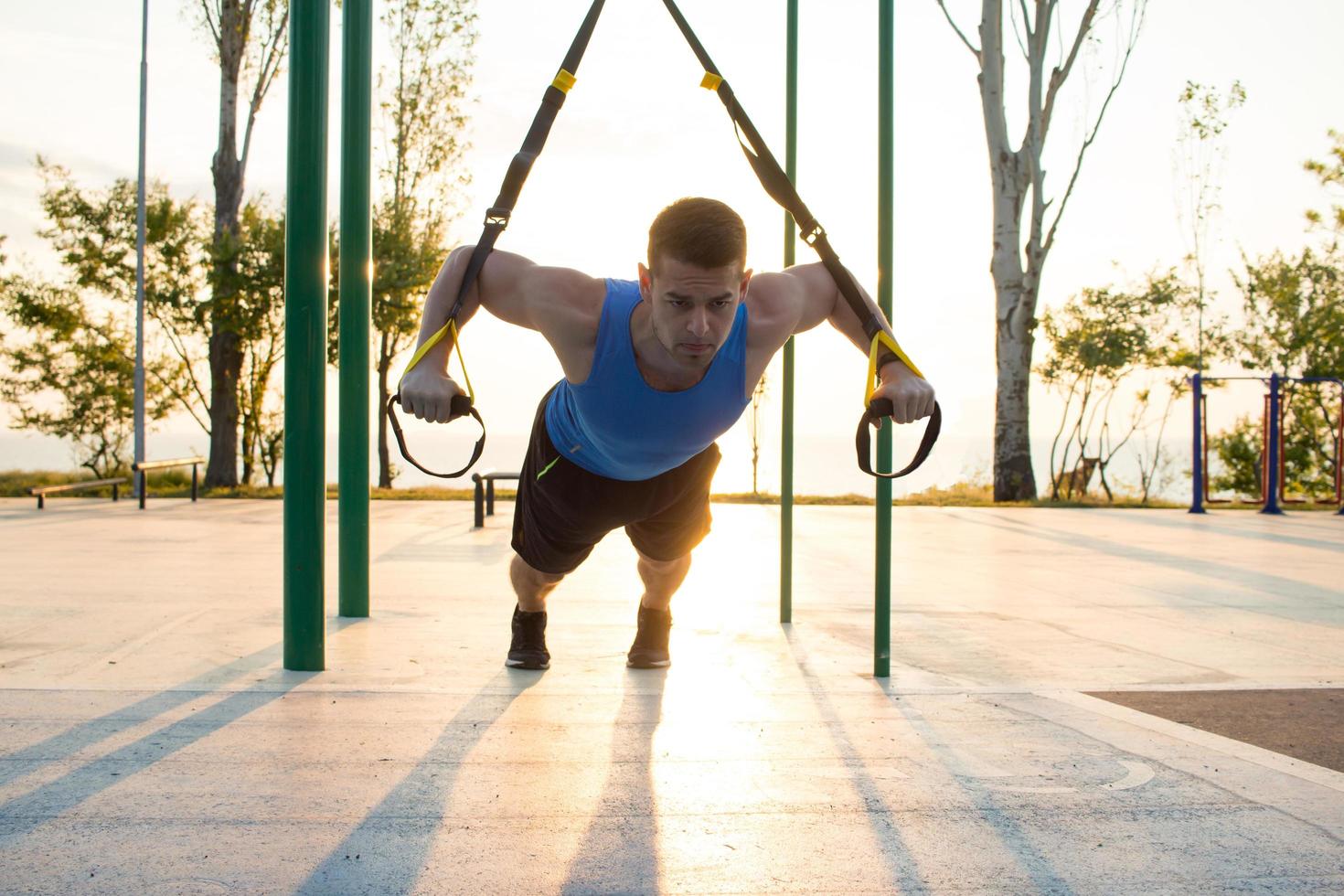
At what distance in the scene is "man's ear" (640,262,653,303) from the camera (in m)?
2.47

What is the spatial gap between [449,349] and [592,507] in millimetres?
787

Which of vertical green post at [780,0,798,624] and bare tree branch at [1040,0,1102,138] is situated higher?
bare tree branch at [1040,0,1102,138]

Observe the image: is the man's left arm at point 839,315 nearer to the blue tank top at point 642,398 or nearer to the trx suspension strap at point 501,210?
the blue tank top at point 642,398

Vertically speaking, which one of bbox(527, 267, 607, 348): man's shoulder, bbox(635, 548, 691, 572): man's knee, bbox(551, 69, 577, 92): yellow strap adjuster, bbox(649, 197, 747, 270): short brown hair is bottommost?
bbox(635, 548, 691, 572): man's knee

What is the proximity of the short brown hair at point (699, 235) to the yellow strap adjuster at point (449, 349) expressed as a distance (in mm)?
439

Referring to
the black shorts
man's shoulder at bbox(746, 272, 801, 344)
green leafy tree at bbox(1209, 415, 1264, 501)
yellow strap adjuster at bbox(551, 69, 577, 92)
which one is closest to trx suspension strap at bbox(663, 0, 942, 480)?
man's shoulder at bbox(746, 272, 801, 344)

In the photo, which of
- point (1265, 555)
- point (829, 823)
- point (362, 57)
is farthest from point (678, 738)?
point (1265, 555)

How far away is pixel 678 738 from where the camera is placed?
Result: 8.42 ft

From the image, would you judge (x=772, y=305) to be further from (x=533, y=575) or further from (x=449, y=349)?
(x=533, y=575)

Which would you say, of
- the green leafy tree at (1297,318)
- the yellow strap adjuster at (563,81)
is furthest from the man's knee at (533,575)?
the green leafy tree at (1297,318)

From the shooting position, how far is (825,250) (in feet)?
8.93

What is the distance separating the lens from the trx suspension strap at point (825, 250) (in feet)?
7.94

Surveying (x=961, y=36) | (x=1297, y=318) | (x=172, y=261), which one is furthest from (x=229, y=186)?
(x=1297, y=318)

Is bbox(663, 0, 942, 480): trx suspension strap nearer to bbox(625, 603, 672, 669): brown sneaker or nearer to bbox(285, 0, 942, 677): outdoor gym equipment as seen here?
bbox(285, 0, 942, 677): outdoor gym equipment
